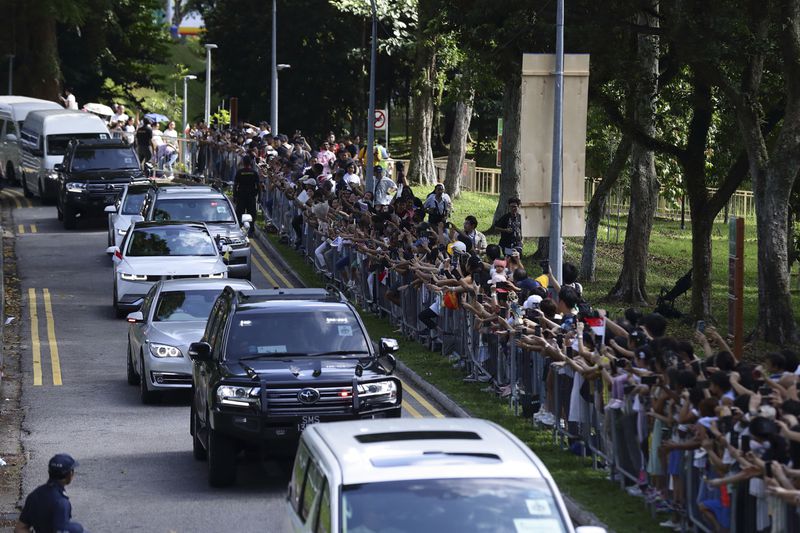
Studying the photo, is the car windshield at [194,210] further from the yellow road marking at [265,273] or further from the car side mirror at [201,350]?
the car side mirror at [201,350]

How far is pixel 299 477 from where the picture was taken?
28.9 ft

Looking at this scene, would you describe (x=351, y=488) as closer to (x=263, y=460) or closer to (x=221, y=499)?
(x=221, y=499)

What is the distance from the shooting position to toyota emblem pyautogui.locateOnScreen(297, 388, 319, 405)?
44.7 feet

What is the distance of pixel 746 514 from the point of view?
10281 mm

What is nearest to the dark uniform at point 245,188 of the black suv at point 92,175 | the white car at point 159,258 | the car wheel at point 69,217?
the black suv at point 92,175

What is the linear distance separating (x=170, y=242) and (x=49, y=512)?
16.6m

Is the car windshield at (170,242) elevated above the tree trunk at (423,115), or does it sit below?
below

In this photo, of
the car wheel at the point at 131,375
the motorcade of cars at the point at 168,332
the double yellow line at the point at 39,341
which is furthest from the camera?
the double yellow line at the point at 39,341

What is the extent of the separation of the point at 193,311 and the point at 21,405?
261 cm

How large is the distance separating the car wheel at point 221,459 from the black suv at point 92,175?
2229 centimetres

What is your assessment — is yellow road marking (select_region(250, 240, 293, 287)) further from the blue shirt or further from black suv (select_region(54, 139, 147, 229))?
the blue shirt

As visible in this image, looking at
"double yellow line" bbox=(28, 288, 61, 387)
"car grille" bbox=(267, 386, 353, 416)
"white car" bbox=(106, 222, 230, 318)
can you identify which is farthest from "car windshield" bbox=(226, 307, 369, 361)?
"white car" bbox=(106, 222, 230, 318)

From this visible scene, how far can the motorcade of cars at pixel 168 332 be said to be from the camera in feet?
60.9

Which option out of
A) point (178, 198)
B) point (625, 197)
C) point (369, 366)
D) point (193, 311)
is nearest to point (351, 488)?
point (369, 366)
